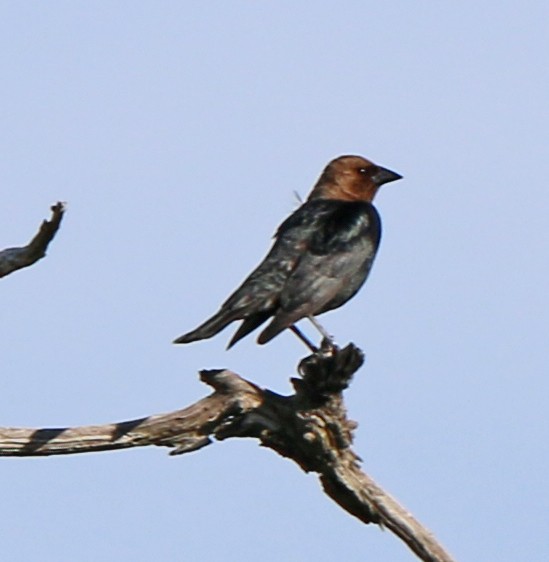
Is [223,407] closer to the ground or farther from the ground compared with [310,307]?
closer to the ground

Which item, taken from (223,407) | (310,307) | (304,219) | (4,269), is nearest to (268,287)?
(310,307)

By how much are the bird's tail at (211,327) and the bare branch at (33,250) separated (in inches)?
55.8

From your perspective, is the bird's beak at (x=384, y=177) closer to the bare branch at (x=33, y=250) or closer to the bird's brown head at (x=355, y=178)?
the bird's brown head at (x=355, y=178)

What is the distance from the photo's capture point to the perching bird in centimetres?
966

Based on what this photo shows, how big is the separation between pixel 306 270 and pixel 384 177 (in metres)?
1.96

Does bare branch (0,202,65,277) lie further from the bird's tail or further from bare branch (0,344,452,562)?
the bird's tail

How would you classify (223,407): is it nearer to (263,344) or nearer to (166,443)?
(166,443)

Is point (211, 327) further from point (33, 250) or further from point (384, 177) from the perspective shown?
point (384, 177)

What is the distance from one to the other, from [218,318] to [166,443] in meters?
1.28

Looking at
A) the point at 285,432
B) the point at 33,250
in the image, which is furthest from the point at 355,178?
the point at 33,250

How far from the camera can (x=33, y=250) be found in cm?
790

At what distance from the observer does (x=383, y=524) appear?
8.40 metres

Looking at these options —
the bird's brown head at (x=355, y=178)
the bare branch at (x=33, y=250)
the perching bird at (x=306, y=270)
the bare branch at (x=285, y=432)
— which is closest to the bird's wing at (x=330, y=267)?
Result: the perching bird at (x=306, y=270)

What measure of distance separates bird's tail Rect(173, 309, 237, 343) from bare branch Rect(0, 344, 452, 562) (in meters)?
0.74
